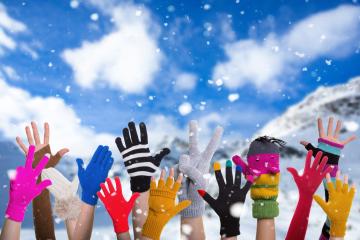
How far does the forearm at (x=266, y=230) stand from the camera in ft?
11.4

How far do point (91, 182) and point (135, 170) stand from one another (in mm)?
398

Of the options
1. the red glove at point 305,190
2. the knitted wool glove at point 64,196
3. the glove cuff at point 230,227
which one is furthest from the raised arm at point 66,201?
the red glove at point 305,190

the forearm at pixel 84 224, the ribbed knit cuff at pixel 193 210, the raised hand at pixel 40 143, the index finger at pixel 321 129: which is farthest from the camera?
the raised hand at pixel 40 143

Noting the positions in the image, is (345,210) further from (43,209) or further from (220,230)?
(43,209)

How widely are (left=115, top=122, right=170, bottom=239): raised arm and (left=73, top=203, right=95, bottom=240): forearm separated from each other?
384 millimetres

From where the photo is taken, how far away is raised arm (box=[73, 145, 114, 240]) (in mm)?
3576

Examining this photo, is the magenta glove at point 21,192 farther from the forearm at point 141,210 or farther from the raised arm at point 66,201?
the forearm at point 141,210

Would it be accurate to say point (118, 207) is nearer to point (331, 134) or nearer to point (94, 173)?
point (94, 173)

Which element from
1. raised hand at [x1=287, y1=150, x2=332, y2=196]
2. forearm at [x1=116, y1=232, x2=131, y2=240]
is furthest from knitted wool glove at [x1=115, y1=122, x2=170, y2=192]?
raised hand at [x1=287, y1=150, x2=332, y2=196]

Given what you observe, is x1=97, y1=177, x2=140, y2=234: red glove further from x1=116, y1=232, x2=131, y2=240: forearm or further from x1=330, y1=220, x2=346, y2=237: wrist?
x1=330, y1=220, x2=346, y2=237: wrist

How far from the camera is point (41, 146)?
4266mm

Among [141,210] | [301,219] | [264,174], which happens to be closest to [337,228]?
[301,219]

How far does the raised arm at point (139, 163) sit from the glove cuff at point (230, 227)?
756 mm

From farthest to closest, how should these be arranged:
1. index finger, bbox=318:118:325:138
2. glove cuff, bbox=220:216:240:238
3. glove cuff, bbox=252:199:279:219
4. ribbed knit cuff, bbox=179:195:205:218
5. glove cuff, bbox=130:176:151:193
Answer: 1. index finger, bbox=318:118:325:138
2. glove cuff, bbox=130:176:151:193
3. ribbed knit cuff, bbox=179:195:205:218
4. glove cuff, bbox=252:199:279:219
5. glove cuff, bbox=220:216:240:238
